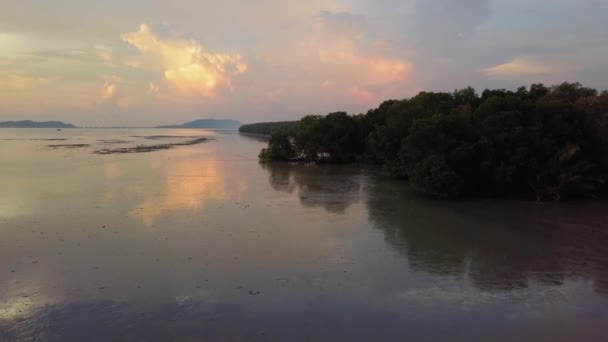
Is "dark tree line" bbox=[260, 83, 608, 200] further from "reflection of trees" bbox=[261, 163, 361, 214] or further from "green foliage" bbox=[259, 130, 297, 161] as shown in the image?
"green foliage" bbox=[259, 130, 297, 161]

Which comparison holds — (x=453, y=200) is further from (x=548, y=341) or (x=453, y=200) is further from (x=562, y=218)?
(x=548, y=341)

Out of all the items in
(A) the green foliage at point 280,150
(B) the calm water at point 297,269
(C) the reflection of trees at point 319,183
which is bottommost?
(B) the calm water at point 297,269

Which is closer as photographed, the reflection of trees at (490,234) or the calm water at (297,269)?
the calm water at (297,269)

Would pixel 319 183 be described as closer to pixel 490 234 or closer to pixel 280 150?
pixel 490 234

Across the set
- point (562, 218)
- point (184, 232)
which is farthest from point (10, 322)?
point (562, 218)

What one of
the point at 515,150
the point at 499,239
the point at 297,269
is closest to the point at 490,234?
the point at 499,239

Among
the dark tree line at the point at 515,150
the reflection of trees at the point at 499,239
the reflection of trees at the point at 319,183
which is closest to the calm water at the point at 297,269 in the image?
the reflection of trees at the point at 499,239

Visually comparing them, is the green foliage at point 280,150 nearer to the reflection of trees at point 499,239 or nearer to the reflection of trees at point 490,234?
the reflection of trees at point 490,234
